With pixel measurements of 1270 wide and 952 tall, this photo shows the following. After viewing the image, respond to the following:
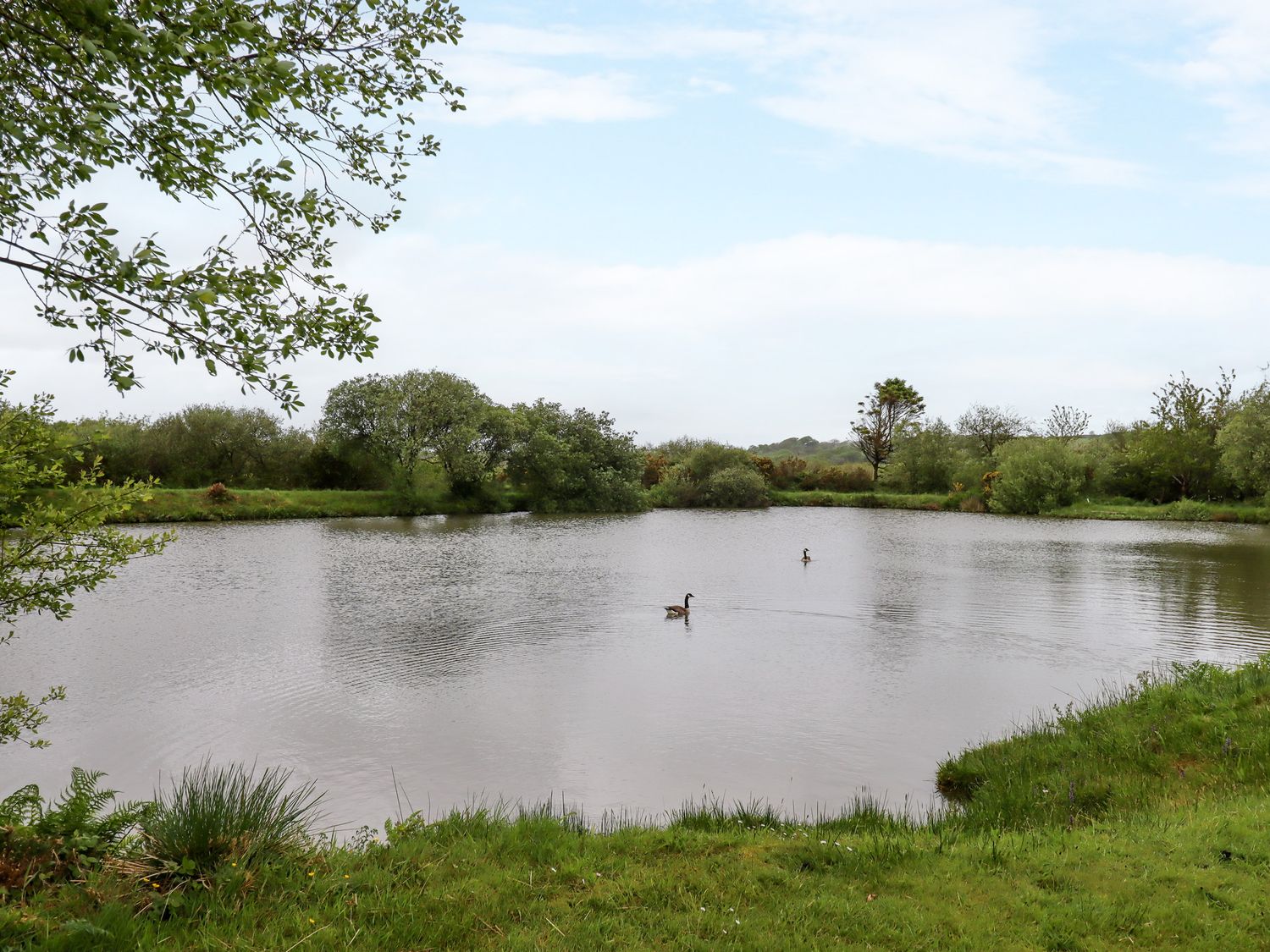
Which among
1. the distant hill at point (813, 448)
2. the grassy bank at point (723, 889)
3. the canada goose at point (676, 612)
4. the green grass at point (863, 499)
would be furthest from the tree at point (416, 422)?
the distant hill at point (813, 448)

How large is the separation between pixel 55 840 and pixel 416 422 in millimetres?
51204

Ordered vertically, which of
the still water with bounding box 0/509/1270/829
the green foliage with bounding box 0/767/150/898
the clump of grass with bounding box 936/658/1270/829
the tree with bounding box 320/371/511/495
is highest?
the tree with bounding box 320/371/511/495

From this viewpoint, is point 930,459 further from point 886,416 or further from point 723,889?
point 723,889

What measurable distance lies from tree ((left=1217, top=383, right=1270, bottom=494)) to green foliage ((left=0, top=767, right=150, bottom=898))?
213 feet

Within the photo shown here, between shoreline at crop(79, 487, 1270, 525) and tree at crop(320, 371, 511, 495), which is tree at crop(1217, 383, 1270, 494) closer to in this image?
shoreline at crop(79, 487, 1270, 525)

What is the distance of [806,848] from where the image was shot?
5.74 m

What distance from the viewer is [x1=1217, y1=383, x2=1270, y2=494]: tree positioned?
169 ft

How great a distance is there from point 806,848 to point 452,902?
267 cm

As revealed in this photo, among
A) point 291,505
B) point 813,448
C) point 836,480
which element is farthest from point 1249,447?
point 813,448

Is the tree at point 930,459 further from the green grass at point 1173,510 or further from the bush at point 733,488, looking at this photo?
the bush at point 733,488

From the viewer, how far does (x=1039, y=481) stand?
6184 centimetres

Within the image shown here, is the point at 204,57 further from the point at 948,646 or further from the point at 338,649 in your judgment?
the point at 948,646

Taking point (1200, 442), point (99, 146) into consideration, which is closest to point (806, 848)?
point (99, 146)

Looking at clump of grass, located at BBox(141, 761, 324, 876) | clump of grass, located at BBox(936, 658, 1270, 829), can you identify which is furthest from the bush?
clump of grass, located at BBox(141, 761, 324, 876)
